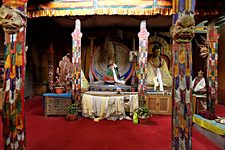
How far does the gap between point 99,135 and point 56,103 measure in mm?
2222

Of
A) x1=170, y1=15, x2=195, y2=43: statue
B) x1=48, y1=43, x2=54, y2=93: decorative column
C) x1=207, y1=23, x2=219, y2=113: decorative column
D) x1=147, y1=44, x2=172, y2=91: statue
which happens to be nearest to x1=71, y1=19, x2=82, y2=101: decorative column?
x1=147, y1=44, x2=172, y2=91: statue

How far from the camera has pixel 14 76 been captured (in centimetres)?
224

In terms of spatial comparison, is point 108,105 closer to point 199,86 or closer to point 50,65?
point 199,86

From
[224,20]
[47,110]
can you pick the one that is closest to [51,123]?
[47,110]

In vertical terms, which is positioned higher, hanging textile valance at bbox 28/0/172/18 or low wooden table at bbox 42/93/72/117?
hanging textile valance at bbox 28/0/172/18

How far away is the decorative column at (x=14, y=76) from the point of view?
220 centimetres

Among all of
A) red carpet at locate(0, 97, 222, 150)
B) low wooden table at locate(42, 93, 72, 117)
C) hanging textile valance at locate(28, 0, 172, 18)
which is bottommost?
red carpet at locate(0, 97, 222, 150)

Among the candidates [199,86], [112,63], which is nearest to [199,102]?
[199,86]

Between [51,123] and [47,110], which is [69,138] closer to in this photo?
[51,123]

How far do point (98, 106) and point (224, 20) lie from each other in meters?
6.65

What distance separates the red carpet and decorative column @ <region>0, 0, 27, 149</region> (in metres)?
1.10

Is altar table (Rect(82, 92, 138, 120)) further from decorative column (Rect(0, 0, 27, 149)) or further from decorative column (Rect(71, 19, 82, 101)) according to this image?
decorative column (Rect(0, 0, 27, 149))

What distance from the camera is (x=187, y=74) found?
238 cm

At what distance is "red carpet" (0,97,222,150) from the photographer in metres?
3.30
